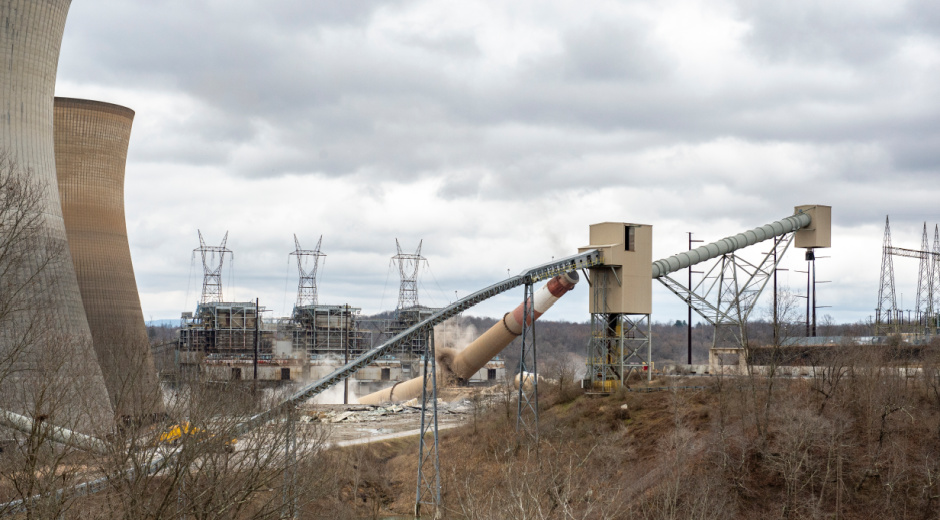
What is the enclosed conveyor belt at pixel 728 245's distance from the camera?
105 feet

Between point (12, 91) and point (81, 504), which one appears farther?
point (12, 91)

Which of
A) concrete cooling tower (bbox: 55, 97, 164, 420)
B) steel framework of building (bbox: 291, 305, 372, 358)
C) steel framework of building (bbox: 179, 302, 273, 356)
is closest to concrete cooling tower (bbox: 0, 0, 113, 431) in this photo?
concrete cooling tower (bbox: 55, 97, 164, 420)

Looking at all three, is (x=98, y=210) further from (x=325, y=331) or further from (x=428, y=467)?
(x=325, y=331)

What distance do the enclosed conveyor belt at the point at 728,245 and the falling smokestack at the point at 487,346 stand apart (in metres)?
3.36

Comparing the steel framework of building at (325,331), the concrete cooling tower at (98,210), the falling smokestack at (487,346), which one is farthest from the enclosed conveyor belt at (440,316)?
the steel framework of building at (325,331)

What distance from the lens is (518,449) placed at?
28828 mm

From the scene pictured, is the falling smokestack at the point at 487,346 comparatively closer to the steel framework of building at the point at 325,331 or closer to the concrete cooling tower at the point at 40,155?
the steel framework of building at the point at 325,331

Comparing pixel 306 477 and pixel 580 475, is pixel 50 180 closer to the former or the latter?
pixel 306 477

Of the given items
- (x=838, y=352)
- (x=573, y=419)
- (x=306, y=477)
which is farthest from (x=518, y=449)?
(x=838, y=352)

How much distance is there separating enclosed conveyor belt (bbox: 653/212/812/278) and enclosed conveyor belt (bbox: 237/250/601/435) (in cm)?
352

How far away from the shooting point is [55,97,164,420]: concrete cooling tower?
34.4 meters

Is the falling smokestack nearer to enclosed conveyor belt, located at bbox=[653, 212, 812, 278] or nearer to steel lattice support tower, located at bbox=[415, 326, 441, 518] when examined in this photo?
enclosed conveyor belt, located at bbox=[653, 212, 812, 278]

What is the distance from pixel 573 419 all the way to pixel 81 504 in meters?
16.6

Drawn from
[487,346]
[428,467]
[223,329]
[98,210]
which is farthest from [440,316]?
[223,329]
